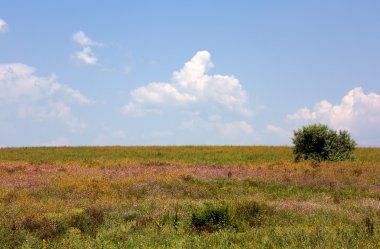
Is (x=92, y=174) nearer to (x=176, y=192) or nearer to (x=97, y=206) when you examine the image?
(x=176, y=192)

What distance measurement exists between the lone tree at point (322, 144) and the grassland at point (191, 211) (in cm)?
1053

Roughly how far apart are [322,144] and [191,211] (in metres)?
23.4

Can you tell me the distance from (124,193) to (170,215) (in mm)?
5374

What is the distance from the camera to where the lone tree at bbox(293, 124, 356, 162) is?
3203cm

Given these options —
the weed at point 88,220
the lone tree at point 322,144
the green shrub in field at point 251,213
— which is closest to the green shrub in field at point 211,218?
the green shrub in field at point 251,213

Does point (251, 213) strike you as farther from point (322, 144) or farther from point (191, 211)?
point (322, 144)

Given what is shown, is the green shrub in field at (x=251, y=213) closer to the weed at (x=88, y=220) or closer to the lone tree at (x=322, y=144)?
the weed at (x=88, y=220)

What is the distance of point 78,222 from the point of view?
33.7 feet

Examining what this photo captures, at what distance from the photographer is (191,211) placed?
1127 centimetres

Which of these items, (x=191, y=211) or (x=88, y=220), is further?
(x=191, y=211)

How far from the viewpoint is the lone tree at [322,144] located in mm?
32031

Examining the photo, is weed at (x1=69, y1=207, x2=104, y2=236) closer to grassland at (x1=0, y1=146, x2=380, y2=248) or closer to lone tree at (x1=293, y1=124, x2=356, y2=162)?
grassland at (x1=0, y1=146, x2=380, y2=248)

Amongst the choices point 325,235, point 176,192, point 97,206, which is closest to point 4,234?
point 97,206

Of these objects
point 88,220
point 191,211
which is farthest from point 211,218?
point 88,220
